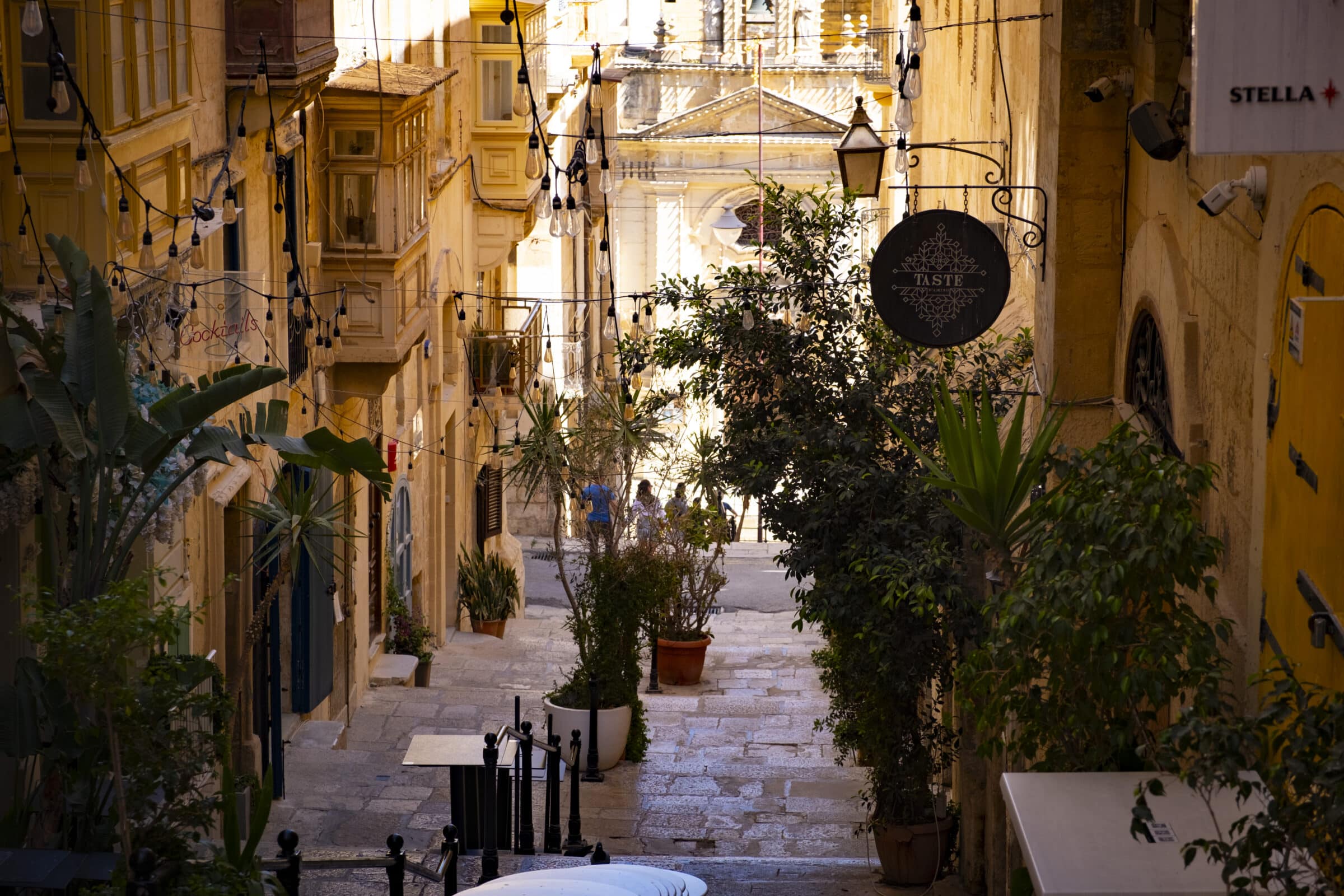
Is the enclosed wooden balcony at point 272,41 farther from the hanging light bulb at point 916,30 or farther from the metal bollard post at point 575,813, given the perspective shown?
the metal bollard post at point 575,813

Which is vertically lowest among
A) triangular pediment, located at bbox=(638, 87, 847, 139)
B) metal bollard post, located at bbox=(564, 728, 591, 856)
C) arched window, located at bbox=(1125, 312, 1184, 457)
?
metal bollard post, located at bbox=(564, 728, 591, 856)

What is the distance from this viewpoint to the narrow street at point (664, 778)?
42.6 ft

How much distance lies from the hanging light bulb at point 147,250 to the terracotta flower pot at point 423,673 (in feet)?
30.2

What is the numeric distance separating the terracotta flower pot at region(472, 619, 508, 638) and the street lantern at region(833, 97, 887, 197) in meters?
11.6

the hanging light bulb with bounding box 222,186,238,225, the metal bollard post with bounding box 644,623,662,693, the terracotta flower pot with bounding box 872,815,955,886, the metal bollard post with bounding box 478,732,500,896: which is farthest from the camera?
the metal bollard post with bounding box 644,623,662,693

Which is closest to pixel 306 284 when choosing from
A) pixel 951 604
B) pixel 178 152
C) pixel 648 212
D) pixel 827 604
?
pixel 178 152

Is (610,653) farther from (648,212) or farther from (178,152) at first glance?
(648,212)

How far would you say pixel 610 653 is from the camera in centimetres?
1565

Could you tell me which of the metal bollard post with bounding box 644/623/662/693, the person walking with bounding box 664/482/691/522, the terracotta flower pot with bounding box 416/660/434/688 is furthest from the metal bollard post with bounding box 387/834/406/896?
the metal bollard post with bounding box 644/623/662/693

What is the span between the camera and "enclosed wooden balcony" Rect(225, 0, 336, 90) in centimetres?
1284

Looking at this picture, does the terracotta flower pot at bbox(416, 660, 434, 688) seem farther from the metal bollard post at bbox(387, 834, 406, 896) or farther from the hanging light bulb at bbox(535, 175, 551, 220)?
the metal bollard post at bbox(387, 834, 406, 896)

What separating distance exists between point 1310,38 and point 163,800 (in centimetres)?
648

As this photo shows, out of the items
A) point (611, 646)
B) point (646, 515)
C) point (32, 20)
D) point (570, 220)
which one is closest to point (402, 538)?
point (646, 515)

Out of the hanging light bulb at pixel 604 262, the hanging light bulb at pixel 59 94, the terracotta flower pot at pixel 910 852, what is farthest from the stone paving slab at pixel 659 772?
the hanging light bulb at pixel 59 94
